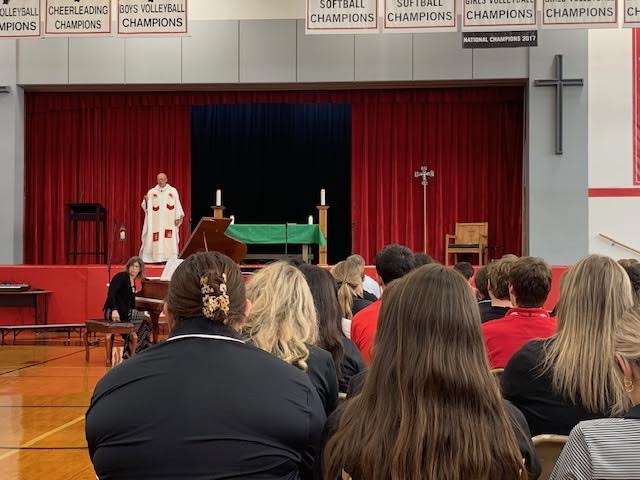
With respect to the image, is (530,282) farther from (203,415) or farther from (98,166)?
(98,166)

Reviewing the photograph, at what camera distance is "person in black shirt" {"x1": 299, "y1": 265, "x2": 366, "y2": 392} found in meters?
3.15

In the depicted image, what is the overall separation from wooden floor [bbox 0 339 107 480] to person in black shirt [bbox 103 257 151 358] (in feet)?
1.87

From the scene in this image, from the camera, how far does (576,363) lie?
8.15 feet

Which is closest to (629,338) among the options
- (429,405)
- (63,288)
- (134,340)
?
(429,405)

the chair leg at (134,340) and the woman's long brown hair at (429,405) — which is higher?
the woman's long brown hair at (429,405)

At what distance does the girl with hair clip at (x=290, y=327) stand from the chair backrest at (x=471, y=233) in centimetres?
1197

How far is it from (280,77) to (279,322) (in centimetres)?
1137

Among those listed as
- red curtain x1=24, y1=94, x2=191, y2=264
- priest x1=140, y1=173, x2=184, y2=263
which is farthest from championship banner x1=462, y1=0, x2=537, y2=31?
red curtain x1=24, y1=94, x2=191, y2=264

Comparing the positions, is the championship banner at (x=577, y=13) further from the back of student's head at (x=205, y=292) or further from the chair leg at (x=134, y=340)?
the back of student's head at (x=205, y=292)

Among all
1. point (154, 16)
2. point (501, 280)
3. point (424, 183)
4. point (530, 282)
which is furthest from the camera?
point (424, 183)

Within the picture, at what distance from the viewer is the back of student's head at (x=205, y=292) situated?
2.00 m

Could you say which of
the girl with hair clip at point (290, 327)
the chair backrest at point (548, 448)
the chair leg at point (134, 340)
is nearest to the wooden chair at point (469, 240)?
the chair leg at point (134, 340)

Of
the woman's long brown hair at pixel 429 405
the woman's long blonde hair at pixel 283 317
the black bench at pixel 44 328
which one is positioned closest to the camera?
the woman's long brown hair at pixel 429 405

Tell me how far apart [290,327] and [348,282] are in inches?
99.7
